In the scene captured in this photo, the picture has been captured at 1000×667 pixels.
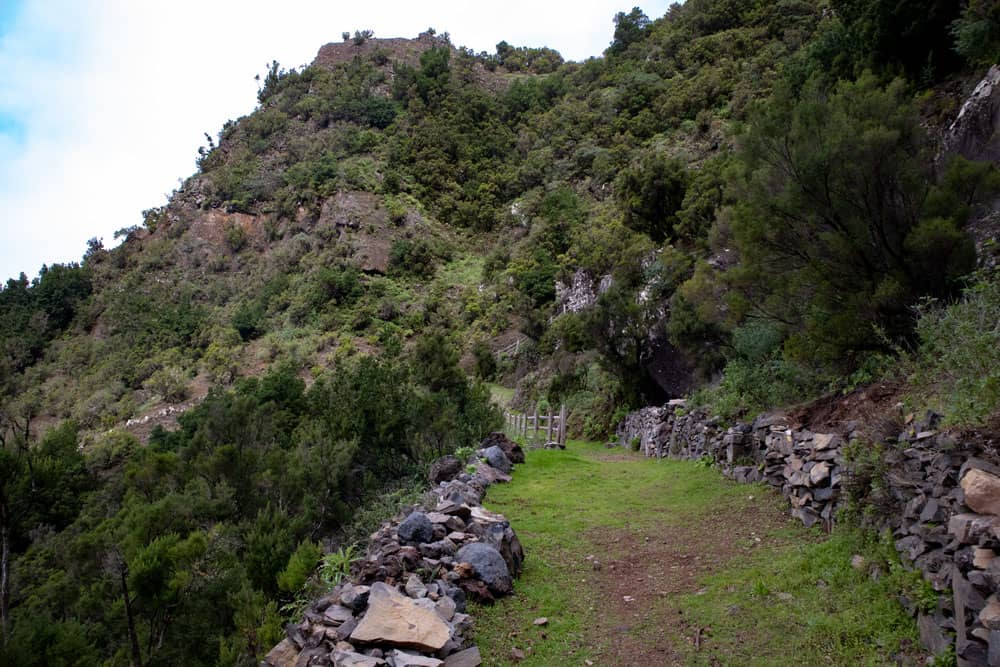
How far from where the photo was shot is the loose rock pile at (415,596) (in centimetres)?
379

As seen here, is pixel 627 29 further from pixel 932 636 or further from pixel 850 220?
pixel 932 636

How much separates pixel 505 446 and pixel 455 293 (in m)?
26.8

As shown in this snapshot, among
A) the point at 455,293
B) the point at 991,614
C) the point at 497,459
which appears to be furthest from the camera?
the point at 455,293

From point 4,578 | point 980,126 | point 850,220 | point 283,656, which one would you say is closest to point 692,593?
point 283,656

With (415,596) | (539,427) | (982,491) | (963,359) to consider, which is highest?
(963,359)

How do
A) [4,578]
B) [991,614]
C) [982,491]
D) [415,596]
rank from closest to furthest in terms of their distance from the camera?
[991,614] → [982,491] → [415,596] → [4,578]

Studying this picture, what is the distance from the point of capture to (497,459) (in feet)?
34.8

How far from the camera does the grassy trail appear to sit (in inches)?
151

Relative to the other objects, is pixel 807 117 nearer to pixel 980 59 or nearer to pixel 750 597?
pixel 750 597

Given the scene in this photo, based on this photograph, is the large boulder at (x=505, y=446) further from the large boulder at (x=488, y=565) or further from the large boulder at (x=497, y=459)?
the large boulder at (x=488, y=565)

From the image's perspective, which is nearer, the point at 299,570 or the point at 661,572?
the point at 661,572

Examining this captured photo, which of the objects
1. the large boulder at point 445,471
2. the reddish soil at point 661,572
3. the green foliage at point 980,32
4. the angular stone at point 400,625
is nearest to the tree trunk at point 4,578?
the angular stone at point 400,625

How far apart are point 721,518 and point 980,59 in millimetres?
10098

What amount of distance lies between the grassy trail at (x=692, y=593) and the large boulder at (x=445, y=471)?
1.71 metres
